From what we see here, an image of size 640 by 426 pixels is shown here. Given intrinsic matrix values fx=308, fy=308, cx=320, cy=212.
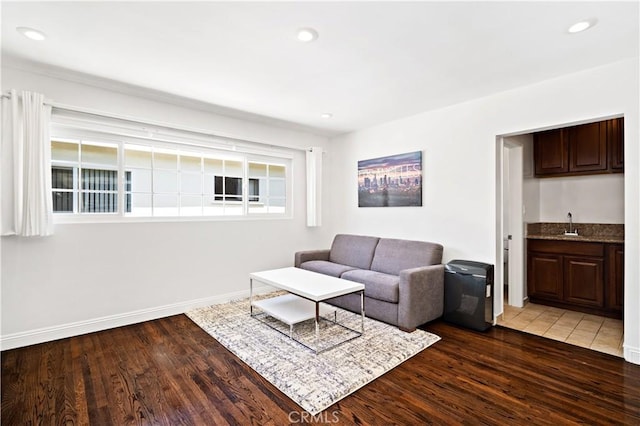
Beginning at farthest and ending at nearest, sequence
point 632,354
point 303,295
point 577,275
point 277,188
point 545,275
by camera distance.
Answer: point 277,188 → point 545,275 → point 577,275 → point 303,295 → point 632,354

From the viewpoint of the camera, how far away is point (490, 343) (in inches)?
111

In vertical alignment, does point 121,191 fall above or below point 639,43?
below

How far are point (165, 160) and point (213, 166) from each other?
587 mm

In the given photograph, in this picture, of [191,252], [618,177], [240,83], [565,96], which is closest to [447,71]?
[565,96]

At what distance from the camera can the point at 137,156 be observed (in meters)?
3.46

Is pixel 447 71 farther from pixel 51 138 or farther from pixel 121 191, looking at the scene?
pixel 51 138

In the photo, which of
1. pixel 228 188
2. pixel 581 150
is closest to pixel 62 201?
pixel 228 188

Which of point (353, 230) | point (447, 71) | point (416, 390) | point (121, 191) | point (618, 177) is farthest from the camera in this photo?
point (353, 230)

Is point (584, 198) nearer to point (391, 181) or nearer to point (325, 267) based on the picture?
point (391, 181)

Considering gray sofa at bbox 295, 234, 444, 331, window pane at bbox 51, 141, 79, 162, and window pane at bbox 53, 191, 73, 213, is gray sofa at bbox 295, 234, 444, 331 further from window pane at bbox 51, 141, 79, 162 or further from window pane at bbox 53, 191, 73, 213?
window pane at bbox 51, 141, 79, 162

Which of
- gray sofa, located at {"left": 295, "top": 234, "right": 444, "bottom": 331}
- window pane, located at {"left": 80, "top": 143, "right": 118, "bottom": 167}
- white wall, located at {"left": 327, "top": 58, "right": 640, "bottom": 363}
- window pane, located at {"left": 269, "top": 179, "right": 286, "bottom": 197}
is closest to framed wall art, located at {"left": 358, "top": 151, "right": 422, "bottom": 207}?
white wall, located at {"left": 327, "top": 58, "right": 640, "bottom": 363}

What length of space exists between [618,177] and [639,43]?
82.3 inches

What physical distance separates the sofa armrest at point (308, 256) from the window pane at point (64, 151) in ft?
9.03

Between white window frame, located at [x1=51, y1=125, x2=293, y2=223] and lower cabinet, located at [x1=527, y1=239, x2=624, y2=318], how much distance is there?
338 cm
